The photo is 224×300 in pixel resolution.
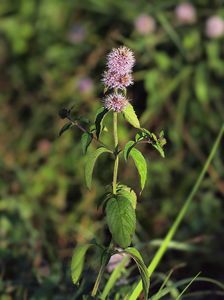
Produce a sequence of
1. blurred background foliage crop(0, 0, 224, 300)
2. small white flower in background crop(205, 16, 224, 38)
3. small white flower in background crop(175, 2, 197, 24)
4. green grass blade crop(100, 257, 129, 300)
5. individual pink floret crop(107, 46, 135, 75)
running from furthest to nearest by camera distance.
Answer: small white flower in background crop(175, 2, 197, 24) < small white flower in background crop(205, 16, 224, 38) < blurred background foliage crop(0, 0, 224, 300) < green grass blade crop(100, 257, 129, 300) < individual pink floret crop(107, 46, 135, 75)

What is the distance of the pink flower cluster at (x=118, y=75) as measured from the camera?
4.98ft

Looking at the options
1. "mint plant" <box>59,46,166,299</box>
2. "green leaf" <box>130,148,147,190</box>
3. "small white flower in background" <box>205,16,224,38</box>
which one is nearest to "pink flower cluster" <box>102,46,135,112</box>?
"mint plant" <box>59,46,166,299</box>

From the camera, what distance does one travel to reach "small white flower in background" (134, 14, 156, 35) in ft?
12.5

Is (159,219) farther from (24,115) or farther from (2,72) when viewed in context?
(2,72)

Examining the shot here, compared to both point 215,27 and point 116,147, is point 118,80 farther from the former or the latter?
point 215,27

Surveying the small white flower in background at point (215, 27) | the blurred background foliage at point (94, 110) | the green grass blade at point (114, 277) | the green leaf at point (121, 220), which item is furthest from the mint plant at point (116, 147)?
the small white flower in background at point (215, 27)

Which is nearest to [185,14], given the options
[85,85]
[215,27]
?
[215,27]

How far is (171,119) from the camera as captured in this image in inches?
148

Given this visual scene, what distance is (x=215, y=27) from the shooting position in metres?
3.77

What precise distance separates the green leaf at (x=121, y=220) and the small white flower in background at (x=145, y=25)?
7.73ft

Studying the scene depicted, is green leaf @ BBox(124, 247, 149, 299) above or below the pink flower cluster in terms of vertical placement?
below

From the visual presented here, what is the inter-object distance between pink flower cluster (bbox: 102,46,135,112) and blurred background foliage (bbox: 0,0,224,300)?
1.51 meters

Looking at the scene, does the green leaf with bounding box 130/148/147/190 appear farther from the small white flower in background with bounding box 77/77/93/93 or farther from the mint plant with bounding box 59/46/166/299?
the small white flower in background with bounding box 77/77/93/93

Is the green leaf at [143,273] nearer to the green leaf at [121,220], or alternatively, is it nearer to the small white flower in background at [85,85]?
the green leaf at [121,220]
